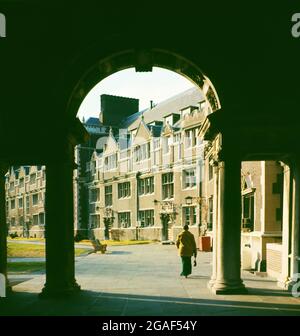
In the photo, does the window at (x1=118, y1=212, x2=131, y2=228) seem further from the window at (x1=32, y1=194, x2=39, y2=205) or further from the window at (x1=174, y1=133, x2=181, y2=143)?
the window at (x1=32, y1=194, x2=39, y2=205)

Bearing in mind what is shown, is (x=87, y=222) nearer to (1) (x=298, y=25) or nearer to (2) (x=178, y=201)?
(2) (x=178, y=201)

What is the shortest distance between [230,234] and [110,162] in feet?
134

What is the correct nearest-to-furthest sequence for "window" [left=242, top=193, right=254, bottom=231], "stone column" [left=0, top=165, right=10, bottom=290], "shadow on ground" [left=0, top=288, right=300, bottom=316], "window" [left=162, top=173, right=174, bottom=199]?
"shadow on ground" [left=0, top=288, right=300, bottom=316], "stone column" [left=0, top=165, right=10, bottom=290], "window" [left=242, top=193, right=254, bottom=231], "window" [left=162, top=173, right=174, bottom=199]

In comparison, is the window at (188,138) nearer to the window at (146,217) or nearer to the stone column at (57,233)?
the window at (146,217)

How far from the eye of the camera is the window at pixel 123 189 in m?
45.3

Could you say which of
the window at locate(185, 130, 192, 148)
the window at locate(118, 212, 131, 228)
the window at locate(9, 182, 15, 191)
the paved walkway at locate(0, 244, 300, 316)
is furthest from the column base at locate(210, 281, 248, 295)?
the window at locate(9, 182, 15, 191)

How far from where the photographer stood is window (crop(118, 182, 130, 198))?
4534cm

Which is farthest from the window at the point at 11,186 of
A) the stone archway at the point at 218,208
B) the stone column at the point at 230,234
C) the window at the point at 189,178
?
the stone column at the point at 230,234

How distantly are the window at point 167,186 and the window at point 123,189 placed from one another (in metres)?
7.05

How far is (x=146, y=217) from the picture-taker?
136ft

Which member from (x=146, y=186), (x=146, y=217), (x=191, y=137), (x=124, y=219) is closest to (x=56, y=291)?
(x=191, y=137)

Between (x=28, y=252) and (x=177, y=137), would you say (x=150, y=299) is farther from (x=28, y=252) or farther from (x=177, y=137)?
(x=177, y=137)

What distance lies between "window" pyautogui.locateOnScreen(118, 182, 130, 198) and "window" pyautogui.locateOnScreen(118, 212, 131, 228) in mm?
2099

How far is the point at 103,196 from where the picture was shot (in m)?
49.7
